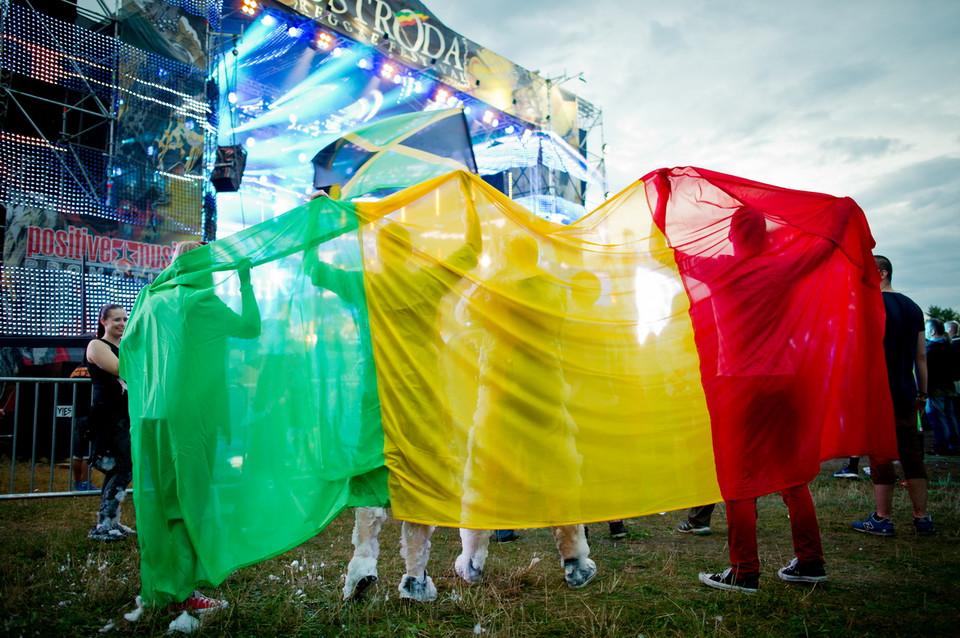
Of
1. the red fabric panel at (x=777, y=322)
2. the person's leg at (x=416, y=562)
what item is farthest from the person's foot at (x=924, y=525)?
the person's leg at (x=416, y=562)

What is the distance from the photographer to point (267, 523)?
2.79 m

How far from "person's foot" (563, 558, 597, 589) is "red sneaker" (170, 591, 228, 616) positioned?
1.71m

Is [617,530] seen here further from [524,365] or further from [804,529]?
[524,365]

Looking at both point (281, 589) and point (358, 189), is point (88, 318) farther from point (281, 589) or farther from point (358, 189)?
point (281, 589)

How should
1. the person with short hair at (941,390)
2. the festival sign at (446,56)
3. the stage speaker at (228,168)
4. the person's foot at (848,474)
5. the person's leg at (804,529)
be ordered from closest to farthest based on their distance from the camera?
the person's leg at (804,529) → the person's foot at (848,474) → the person with short hair at (941,390) → the stage speaker at (228,168) → the festival sign at (446,56)

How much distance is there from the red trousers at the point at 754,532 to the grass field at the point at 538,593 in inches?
5.5

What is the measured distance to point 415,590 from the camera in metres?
2.97

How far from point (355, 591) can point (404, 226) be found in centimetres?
186

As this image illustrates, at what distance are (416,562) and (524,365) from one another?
44.0 inches

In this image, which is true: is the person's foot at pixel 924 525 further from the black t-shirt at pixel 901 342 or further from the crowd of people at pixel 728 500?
the black t-shirt at pixel 901 342

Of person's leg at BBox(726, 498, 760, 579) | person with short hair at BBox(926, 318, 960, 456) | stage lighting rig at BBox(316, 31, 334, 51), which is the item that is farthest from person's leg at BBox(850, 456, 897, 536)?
stage lighting rig at BBox(316, 31, 334, 51)

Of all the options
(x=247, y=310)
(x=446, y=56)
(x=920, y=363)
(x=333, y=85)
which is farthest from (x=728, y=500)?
(x=446, y=56)

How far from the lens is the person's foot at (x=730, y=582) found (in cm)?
297

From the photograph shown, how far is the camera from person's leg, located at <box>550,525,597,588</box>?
319 centimetres
